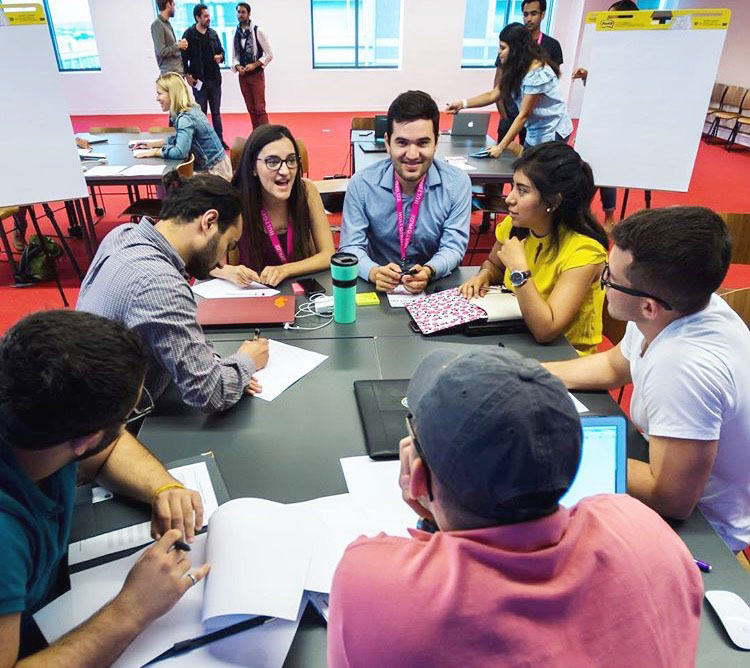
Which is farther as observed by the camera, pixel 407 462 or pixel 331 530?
pixel 331 530

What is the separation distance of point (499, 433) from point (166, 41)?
26.0 ft

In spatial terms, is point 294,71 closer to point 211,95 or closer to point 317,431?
point 211,95

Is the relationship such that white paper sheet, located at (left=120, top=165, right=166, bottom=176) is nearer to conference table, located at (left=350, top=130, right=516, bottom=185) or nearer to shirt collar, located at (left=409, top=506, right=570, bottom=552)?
conference table, located at (left=350, top=130, right=516, bottom=185)

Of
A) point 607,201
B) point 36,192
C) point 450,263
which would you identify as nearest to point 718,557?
point 450,263

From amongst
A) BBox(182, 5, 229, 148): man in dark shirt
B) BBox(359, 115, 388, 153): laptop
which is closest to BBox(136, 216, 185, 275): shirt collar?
BBox(359, 115, 388, 153): laptop

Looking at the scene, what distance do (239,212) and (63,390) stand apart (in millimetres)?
1069

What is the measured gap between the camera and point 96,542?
1104mm

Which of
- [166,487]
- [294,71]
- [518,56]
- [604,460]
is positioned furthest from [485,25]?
[166,487]

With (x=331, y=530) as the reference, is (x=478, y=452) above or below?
above

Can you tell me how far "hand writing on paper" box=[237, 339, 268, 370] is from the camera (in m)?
1.67

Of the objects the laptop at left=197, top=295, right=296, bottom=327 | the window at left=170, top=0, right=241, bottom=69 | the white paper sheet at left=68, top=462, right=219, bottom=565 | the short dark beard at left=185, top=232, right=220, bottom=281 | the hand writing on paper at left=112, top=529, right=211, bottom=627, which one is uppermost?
the window at left=170, top=0, right=241, bottom=69

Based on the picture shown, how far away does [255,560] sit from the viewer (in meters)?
0.98

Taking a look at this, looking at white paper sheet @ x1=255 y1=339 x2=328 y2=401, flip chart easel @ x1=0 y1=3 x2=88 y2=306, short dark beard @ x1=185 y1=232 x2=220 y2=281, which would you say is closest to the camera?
white paper sheet @ x1=255 y1=339 x2=328 y2=401

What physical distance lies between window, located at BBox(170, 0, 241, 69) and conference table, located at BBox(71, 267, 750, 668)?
9.32m
